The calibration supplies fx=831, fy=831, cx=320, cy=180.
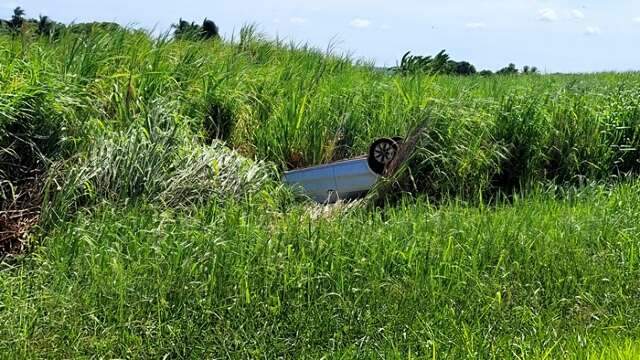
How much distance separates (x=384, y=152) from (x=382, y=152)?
0.02 meters

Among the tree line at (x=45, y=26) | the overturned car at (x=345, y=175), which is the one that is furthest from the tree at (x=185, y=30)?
the overturned car at (x=345, y=175)

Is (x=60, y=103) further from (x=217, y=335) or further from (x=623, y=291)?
(x=623, y=291)

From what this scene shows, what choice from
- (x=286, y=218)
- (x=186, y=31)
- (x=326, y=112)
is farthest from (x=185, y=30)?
(x=286, y=218)

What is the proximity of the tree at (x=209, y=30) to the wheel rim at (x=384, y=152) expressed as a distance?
4.45m

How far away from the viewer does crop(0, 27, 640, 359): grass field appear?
392 centimetres

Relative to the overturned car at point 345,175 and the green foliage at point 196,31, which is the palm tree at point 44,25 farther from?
the overturned car at point 345,175

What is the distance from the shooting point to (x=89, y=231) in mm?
4805

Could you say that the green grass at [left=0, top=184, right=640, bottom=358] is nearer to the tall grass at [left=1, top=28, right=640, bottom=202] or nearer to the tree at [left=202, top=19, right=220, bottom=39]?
the tall grass at [left=1, top=28, right=640, bottom=202]

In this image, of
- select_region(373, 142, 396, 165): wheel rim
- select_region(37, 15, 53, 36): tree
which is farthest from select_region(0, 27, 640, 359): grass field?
select_region(37, 15, 53, 36): tree

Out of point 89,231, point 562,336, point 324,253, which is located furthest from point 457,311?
point 89,231

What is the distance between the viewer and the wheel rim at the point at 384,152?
22.5 ft

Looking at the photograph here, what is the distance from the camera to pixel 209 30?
11156 millimetres

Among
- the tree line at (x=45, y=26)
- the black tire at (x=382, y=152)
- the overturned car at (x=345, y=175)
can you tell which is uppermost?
the tree line at (x=45, y=26)

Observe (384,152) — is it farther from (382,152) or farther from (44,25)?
(44,25)
